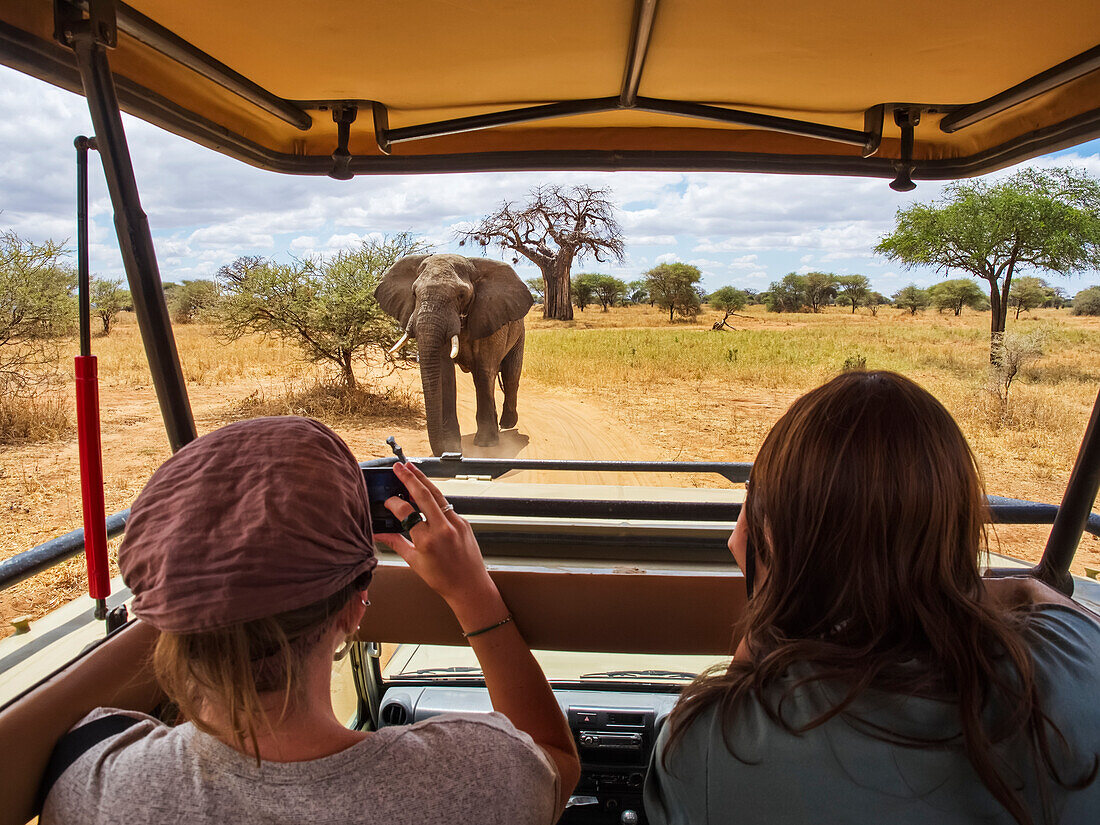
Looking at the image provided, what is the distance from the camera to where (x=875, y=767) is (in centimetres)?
63

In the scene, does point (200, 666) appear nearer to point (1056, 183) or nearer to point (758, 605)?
point (758, 605)

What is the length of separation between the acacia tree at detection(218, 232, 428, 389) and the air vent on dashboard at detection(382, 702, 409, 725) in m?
12.2

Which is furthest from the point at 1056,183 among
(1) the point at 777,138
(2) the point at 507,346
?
(1) the point at 777,138

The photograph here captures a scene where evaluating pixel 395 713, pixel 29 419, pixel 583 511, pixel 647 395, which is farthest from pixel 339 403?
pixel 583 511

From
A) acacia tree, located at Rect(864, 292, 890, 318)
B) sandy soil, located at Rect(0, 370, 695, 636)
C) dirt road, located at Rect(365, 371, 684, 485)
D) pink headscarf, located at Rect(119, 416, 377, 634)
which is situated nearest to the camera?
pink headscarf, located at Rect(119, 416, 377, 634)

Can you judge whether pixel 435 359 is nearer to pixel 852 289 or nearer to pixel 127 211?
pixel 127 211

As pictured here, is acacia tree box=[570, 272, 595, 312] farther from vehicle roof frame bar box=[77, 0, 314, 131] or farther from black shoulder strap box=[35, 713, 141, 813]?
black shoulder strap box=[35, 713, 141, 813]

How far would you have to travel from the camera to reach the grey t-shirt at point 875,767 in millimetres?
632

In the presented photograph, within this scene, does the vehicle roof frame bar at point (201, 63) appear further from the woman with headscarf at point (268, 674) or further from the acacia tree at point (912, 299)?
the acacia tree at point (912, 299)

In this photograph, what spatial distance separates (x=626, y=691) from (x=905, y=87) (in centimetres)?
138

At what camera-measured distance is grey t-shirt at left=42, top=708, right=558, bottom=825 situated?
578 mm

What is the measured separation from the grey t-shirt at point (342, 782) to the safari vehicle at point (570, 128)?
20 centimetres

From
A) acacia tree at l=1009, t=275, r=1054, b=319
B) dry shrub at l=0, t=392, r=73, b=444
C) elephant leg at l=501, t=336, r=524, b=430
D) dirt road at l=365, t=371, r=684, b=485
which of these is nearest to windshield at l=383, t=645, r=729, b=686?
dirt road at l=365, t=371, r=684, b=485

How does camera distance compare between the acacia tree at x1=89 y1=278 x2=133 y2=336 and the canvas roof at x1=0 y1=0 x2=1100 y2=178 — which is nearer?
the canvas roof at x1=0 y1=0 x2=1100 y2=178
